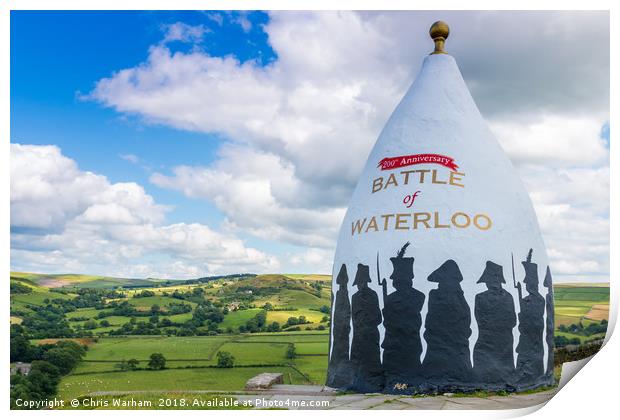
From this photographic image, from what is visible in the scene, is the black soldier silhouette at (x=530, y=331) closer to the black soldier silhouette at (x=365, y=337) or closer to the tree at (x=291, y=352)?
the black soldier silhouette at (x=365, y=337)

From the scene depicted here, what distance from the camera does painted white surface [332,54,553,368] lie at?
43.3 ft

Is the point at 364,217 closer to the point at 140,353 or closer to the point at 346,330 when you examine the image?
the point at 346,330

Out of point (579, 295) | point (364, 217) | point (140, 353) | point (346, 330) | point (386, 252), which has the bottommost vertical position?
point (140, 353)

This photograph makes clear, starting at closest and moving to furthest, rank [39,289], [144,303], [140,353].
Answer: [39,289]
[140,353]
[144,303]

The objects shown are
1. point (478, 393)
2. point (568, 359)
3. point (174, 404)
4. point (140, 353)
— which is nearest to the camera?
point (174, 404)

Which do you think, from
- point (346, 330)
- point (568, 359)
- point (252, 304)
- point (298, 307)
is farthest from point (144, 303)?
point (568, 359)

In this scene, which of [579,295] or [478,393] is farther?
[579,295]

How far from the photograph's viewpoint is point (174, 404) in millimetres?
11633

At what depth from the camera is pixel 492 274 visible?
13188 millimetres

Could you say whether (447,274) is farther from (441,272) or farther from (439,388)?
(439,388)

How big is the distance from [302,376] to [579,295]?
32.3ft

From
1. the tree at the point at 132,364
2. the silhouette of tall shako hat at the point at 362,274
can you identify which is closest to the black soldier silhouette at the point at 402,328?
the silhouette of tall shako hat at the point at 362,274

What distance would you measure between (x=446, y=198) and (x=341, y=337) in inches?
173

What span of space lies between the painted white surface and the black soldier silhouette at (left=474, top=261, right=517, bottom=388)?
6.5 inches
